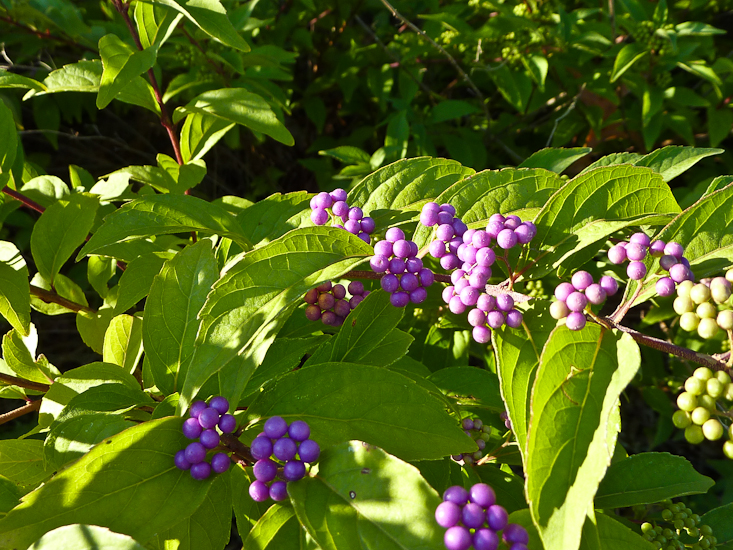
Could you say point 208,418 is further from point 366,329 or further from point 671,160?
point 671,160

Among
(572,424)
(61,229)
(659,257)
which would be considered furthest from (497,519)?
(61,229)

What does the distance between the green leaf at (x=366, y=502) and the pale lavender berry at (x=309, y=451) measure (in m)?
0.03

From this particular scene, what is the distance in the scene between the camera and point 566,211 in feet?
4.83

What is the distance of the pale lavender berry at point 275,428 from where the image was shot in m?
1.32

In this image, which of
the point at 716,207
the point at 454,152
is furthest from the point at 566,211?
the point at 454,152

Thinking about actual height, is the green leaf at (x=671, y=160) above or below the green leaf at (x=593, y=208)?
below

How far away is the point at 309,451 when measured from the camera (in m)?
1.30

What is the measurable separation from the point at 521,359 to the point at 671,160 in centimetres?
111

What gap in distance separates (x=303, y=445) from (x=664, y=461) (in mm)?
→ 1215

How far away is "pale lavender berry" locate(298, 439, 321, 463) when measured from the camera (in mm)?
1301

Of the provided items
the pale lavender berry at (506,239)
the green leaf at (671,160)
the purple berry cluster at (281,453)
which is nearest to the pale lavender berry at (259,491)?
the purple berry cluster at (281,453)

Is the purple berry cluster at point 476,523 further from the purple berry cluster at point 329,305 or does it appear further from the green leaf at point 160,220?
the green leaf at point 160,220

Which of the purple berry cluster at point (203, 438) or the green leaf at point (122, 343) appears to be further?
the green leaf at point (122, 343)

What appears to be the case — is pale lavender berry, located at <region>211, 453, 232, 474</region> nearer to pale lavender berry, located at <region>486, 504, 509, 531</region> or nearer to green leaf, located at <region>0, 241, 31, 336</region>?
pale lavender berry, located at <region>486, 504, 509, 531</region>
